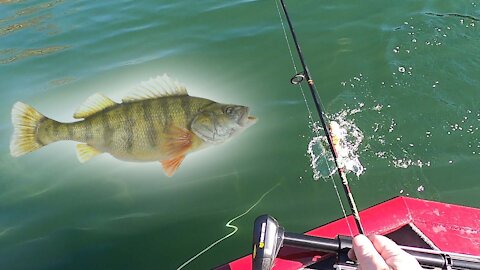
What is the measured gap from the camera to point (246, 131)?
4281 millimetres

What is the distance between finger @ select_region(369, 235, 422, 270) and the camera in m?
1.57

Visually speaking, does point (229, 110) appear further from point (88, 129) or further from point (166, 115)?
point (88, 129)

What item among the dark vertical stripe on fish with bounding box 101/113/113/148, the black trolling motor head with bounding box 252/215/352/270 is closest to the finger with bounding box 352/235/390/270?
the black trolling motor head with bounding box 252/215/352/270

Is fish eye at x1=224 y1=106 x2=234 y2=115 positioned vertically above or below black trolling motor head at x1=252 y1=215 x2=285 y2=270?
above

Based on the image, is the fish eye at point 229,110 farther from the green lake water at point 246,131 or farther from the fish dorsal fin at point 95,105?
the fish dorsal fin at point 95,105

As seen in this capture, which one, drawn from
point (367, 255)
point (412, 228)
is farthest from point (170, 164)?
point (367, 255)

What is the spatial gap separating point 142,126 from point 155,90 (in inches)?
13.1

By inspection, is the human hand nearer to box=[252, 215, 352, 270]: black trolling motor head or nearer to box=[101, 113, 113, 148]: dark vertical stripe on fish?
box=[252, 215, 352, 270]: black trolling motor head

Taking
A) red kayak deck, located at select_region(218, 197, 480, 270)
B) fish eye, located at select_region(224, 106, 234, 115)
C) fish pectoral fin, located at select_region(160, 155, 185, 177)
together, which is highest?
fish eye, located at select_region(224, 106, 234, 115)

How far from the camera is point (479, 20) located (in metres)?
5.40

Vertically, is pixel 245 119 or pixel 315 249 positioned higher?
pixel 245 119

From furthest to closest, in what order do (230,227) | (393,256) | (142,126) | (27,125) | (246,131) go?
(246,131)
(27,125)
(142,126)
(230,227)
(393,256)

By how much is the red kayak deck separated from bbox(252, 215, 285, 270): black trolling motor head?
371 millimetres

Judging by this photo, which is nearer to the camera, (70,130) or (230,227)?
(230,227)
